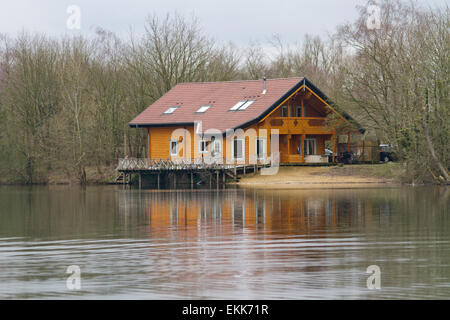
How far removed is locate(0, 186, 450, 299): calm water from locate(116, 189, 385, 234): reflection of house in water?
0.17 feet

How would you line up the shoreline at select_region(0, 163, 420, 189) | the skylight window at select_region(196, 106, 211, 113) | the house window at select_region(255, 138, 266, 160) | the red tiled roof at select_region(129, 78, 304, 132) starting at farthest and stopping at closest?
the skylight window at select_region(196, 106, 211, 113) < the house window at select_region(255, 138, 266, 160) < the red tiled roof at select_region(129, 78, 304, 132) < the shoreline at select_region(0, 163, 420, 189)

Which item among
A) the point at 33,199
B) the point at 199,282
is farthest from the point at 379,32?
the point at 199,282

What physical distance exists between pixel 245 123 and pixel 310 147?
813 centimetres

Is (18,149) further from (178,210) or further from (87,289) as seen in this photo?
(87,289)

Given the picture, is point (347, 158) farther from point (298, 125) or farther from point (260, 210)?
point (260, 210)

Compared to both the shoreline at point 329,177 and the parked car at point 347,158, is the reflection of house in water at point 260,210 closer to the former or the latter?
the shoreline at point 329,177

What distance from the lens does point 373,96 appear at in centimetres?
5241

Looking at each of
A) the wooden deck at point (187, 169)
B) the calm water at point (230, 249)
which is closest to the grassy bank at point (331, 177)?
the wooden deck at point (187, 169)

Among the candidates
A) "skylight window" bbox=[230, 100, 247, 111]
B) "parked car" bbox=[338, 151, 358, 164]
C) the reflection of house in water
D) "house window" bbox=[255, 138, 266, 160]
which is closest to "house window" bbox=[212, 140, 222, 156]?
"house window" bbox=[255, 138, 266, 160]

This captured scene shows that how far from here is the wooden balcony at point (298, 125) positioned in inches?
2213

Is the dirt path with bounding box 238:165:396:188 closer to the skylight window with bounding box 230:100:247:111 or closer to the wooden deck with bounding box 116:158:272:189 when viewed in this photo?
the wooden deck with bounding box 116:158:272:189

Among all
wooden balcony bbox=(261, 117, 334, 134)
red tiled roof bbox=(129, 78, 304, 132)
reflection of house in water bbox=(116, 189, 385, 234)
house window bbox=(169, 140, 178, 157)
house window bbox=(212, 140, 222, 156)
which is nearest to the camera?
reflection of house in water bbox=(116, 189, 385, 234)

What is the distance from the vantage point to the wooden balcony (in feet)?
184
